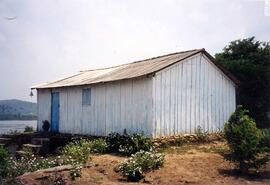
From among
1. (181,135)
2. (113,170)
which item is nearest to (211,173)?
(113,170)

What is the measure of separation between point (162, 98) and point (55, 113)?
9066 millimetres

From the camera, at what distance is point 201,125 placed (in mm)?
18984

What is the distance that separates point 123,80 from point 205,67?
3.78m

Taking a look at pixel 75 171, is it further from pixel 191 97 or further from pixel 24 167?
pixel 191 97

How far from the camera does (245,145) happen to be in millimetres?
12352

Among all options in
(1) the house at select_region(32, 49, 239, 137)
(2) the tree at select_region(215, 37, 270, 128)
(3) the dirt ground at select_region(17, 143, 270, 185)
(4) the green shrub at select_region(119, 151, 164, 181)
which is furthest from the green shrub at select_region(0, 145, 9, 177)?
(2) the tree at select_region(215, 37, 270, 128)

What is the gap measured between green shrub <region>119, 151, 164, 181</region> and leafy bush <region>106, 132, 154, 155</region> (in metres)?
2.06

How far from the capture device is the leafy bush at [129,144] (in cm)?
1617

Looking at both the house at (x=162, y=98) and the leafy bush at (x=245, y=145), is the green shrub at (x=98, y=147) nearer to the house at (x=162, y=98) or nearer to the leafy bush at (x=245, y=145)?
the house at (x=162, y=98)

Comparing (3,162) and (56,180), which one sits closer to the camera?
(56,180)

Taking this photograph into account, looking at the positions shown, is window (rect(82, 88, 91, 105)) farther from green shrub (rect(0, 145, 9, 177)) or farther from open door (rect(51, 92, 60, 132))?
green shrub (rect(0, 145, 9, 177))

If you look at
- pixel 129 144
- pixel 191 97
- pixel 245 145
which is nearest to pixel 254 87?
pixel 191 97

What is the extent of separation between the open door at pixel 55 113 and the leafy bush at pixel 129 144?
7629mm

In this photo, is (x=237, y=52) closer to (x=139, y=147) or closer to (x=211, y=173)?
(x=139, y=147)
